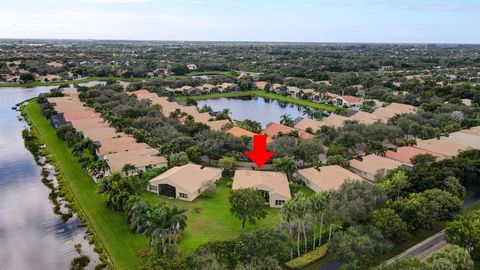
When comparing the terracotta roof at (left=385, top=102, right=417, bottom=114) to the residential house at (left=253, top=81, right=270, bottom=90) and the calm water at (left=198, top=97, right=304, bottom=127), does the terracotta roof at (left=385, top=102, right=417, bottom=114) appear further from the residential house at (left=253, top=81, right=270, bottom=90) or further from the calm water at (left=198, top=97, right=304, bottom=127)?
the residential house at (left=253, top=81, right=270, bottom=90)

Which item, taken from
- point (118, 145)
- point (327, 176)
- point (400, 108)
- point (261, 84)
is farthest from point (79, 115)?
point (400, 108)

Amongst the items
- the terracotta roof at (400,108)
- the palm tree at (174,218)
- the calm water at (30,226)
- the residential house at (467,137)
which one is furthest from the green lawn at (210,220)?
the terracotta roof at (400,108)

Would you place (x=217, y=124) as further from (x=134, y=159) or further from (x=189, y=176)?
(x=189, y=176)

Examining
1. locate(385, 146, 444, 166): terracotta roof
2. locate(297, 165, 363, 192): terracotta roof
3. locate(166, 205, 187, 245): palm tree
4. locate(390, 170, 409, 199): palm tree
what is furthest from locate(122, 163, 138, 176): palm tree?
locate(385, 146, 444, 166): terracotta roof

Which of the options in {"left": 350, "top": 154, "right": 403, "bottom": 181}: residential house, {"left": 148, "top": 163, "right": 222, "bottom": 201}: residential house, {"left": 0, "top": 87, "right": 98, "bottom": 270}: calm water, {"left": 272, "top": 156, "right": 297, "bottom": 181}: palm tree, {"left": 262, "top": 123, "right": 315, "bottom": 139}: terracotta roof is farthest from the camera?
{"left": 262, "top": 123, "right": 315, "bottom": 139}: terracotta roof

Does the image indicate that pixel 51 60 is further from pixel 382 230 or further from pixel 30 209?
pixel 382 230

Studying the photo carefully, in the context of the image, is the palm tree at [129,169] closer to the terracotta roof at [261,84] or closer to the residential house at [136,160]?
the residential house at [136,160]
